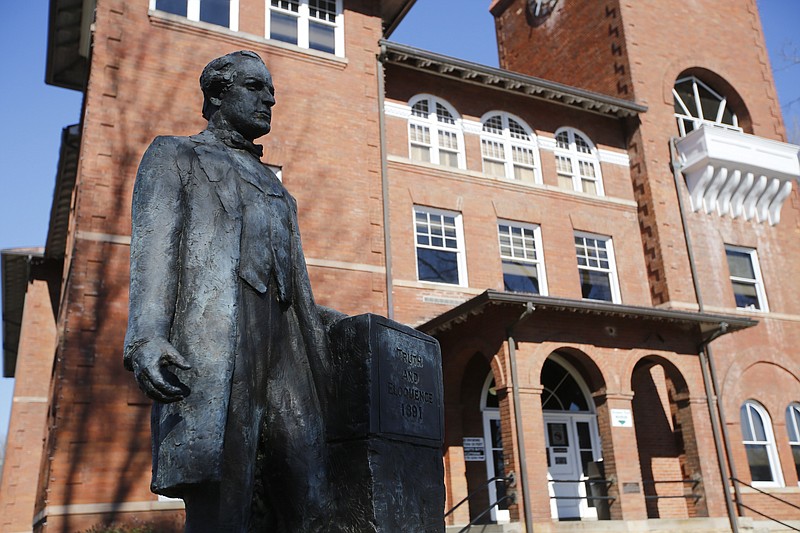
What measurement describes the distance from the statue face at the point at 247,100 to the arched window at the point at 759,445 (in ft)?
62.6

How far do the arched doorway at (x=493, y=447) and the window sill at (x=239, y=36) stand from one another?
27.4 feet

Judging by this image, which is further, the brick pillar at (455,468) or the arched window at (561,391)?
the arched window at (561,391)

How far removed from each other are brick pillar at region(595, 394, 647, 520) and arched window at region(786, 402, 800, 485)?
7264 millimetres

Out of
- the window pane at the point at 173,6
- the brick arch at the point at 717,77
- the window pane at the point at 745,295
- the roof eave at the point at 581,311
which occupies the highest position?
the brick arch at the point at 717,77

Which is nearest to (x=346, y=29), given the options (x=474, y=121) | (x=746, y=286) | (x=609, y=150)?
(x=474, y=121)

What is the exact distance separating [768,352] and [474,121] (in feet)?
33.8

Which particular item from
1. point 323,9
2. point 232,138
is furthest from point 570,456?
point 232,138

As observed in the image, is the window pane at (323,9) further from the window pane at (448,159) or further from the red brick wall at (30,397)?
the red brick wall at (30,397)

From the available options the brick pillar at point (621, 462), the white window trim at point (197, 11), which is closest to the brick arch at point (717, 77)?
the brick pillar at point (621, 462)

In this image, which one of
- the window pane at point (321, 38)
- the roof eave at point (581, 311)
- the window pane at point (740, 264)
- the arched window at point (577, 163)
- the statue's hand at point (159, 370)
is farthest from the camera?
the window pane at point (740, 264)

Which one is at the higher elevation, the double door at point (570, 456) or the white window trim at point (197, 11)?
the white window trim at point (197, 11)

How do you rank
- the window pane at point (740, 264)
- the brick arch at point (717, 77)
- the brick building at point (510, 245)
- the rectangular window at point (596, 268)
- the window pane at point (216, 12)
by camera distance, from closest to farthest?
the brick building at point (510, 245) < the window pane at point (216, 12) < the rectangular window at point (596, 268) < the window pane at point (740, 264) < the brick arch at point (717, 77)

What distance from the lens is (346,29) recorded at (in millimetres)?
18359

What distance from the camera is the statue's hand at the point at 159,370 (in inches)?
96.5
